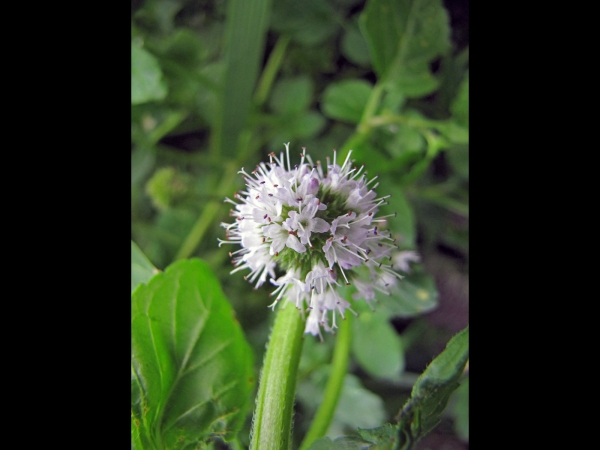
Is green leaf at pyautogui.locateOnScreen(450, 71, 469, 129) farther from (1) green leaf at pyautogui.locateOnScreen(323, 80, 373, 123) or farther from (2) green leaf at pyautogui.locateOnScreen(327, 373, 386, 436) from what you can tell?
(2) green leaf at pyautogui.locateOnScreen(327, 373, 386, 436)

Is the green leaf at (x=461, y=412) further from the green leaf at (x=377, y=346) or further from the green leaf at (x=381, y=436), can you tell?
the green leaf at (x=381, y=436)

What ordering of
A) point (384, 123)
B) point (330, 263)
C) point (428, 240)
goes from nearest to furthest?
point (330, 263), point (384, 123), point (428, 240)

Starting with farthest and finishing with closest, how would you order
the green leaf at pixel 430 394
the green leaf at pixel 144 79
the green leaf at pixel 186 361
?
the green leaf at pixel 144 79, the green leaf at pixel 186 361, the green leaf at pixel 430 394

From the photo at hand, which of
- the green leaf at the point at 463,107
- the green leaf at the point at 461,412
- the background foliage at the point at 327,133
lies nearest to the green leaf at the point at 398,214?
the background foliage at the point at 327,133

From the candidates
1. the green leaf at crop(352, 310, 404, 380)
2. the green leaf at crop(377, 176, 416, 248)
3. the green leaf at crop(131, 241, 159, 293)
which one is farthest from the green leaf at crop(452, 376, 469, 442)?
the green leaf at crop(131, 241, 159, 293)

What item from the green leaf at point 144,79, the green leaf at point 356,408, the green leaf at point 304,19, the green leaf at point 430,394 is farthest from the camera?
the green leaf at point 304,19
